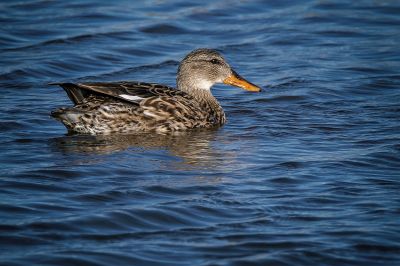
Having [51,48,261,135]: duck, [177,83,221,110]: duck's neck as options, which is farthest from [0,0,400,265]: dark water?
[177,83,221,110]: duck's neck

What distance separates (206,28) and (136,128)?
630 centimetres

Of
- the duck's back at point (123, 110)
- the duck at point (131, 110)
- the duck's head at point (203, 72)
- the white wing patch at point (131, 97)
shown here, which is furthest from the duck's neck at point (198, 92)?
the white wing patch at point (131, 97)

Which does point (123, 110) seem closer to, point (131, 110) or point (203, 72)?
point (131, 110)

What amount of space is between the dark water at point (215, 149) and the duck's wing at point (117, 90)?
49cm

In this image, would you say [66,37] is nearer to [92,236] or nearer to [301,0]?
[301,0]

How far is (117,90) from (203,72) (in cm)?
176

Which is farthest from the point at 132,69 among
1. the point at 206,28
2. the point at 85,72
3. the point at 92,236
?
the point at 92,236

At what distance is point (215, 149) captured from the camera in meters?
10.0

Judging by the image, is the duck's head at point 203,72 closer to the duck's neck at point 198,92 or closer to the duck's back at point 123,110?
the duck's neck at point 198,92

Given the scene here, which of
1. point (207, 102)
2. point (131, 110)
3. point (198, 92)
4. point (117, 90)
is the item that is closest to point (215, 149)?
point (131, 110)

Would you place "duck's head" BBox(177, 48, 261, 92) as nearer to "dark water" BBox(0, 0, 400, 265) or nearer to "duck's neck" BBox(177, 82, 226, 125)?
"duck's neck" BBox(177, 82, 226, 125)

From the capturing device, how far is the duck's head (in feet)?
38.8

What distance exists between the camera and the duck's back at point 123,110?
10.4 m

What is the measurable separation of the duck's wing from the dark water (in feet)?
1.59
